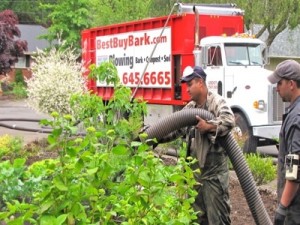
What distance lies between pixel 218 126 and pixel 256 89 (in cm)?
934

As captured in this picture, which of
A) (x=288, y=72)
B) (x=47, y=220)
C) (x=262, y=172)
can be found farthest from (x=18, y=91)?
(x=47, y=220)

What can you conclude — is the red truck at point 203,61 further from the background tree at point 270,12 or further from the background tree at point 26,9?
the background tree at point 26,9

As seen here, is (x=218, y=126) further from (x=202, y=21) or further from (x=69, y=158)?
(x=202, y=21)

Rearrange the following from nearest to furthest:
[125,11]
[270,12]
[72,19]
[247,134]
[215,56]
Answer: [247,134]
[215,56]
[270,12]
[125,11]
[72,19]

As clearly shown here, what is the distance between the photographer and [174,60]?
1580 cm

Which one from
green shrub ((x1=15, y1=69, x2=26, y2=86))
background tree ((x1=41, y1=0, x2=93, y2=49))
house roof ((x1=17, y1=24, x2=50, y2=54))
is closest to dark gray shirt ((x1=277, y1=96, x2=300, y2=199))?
background tree ((x1=41, y1=0, x2=93, y2=49))

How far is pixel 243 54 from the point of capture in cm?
1518

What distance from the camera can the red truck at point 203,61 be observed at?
1423 centimetres

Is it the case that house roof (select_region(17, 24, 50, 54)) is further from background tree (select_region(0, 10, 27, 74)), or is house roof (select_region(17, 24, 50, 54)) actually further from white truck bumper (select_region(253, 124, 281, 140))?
white truck bumper (select_region(253, 124, 281, 140))

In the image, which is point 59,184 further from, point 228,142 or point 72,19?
point 72,19

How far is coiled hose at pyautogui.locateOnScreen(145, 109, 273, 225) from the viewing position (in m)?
5.36

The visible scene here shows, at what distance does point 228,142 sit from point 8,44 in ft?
106

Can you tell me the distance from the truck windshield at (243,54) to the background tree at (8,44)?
21.5m

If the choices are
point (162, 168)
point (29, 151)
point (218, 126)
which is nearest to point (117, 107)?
point (218, 126)
